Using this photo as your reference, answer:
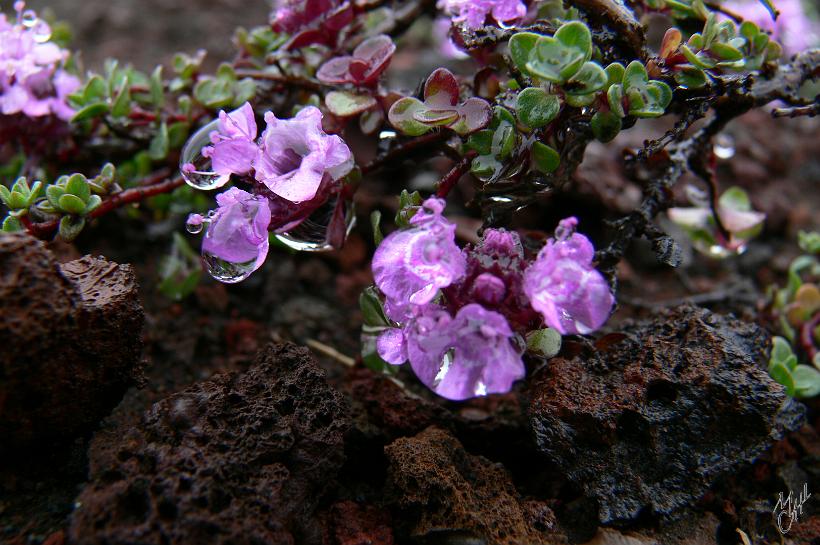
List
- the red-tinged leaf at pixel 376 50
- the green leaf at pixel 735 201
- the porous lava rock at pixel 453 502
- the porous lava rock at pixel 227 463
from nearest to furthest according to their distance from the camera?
the porous lava rock at pixel 227 463 < the porous lava rock at pixel 453 502 < the red-tinged leaf at pixel 376 50 < the green leaf at pixel 735 201

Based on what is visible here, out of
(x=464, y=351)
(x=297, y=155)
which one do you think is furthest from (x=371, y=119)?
(x=464, y=351)

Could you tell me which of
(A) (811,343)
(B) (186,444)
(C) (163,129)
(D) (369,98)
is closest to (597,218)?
(A) (811,343)

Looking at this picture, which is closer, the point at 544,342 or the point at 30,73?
the point at 544,342

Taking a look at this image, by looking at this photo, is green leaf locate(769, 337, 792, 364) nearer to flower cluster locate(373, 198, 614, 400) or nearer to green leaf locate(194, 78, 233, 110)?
flower cluster locate(373, 198, 614, 400)

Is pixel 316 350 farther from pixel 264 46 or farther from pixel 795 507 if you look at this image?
pixel 795 507

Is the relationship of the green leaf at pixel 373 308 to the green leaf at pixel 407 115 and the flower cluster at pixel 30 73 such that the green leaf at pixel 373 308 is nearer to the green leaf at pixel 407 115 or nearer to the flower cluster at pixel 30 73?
the green leaf at pixel 407 115

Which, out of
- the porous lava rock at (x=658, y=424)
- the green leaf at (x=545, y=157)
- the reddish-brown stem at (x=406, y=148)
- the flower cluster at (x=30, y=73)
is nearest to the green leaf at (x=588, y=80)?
the green leaf at (x=545, y=157)

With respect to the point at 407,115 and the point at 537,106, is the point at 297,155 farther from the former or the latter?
the point at 537,106
